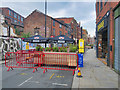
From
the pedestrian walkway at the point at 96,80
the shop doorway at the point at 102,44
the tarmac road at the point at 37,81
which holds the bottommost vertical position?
the tarmac road at the point at 37,81

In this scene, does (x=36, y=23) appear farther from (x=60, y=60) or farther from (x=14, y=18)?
(x=14, y=18)

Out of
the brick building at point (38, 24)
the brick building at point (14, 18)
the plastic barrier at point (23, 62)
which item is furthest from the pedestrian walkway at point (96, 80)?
the brick building at point (14, 18)

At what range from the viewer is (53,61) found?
29.7 feet

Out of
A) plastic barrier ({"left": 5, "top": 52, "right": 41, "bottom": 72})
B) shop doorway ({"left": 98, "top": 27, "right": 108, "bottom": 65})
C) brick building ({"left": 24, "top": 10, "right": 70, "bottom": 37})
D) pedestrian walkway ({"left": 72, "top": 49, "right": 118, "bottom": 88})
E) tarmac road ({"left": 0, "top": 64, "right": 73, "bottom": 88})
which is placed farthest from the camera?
brick building ({"left": 24, "top": 10, "right": 70, "bottom": 37})

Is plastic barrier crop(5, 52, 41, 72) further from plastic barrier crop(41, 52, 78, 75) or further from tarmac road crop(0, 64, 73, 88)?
tarmac road crop(0, 64, 73, 88)

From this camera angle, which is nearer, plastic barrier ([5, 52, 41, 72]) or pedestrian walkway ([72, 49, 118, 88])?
pedestrian walkway ([72, 49, 118, 88])

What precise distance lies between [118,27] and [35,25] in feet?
87.6

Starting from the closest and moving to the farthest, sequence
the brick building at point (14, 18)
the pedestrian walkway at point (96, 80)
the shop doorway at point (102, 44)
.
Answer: the pedestrian walkway at point (96, 80)
the shop doorway at point (102, 44)
the brick building at point (14, 18)

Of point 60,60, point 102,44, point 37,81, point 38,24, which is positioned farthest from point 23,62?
point 38,24

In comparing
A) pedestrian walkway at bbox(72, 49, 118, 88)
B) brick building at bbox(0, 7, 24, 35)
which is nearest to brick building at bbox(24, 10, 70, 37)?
brick building at bbox(0, 7, 24, 35)

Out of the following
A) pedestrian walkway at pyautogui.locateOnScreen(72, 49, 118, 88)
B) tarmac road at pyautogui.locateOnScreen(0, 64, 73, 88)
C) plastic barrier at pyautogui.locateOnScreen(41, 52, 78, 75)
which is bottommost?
tarmac road at pyautogui.locateOnScreen(0, 64, 73, 88)

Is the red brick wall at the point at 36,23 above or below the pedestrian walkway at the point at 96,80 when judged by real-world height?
above

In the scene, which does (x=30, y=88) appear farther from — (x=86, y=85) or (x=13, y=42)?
(x=13, y=42)

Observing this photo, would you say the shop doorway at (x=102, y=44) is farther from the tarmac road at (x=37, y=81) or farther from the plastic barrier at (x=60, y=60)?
the tarmac road at (x=37, y=81)
